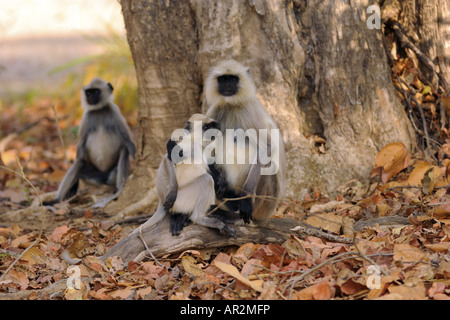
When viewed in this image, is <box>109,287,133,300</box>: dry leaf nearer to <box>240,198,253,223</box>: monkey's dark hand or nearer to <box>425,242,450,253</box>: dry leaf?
<box>240,198,253,223</box>: monkey's dark hand

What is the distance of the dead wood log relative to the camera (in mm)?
3498

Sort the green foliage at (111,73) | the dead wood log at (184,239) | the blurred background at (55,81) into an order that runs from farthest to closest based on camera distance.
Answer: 1. the green foliage at (111,73)
2. the blurred background at (55,81)
3. the dead wood log at (184,239)

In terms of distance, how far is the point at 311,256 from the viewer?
3316 millimetres

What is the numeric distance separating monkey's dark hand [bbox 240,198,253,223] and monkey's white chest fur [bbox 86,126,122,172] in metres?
3.63

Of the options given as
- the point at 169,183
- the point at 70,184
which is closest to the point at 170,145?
the point at 169,183

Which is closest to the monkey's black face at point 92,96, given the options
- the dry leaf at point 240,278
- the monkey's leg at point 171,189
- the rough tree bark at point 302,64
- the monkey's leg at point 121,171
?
the monkey's leg at point 121,171

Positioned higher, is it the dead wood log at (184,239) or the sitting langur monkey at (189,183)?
the sitting langur monkey at (189,183)

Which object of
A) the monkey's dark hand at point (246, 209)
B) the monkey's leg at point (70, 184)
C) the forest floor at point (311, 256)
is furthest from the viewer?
the monkey's leg at point (70, 184)

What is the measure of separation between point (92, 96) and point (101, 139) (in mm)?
564

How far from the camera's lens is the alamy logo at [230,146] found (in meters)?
3.64

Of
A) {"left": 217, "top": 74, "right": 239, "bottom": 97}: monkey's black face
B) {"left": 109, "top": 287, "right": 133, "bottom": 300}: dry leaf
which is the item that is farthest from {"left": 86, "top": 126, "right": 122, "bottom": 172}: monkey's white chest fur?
{"left": 109, "top": 287, "right": 133, "bottom": 300}: dry leaf

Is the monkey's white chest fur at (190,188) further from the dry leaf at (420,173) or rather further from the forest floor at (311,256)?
the dry leaf at (420,173)

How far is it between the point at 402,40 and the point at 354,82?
75 cm

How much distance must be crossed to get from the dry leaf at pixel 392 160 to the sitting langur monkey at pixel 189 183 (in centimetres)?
163
